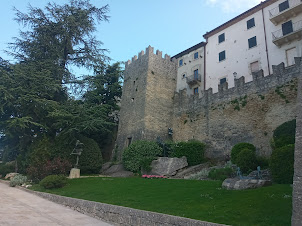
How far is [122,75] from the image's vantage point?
28.8 meters

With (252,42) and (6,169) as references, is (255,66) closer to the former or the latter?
(252,42)

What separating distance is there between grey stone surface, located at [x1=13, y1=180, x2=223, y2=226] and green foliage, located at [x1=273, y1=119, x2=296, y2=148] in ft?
28.4

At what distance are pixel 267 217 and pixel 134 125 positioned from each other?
58.1 ft

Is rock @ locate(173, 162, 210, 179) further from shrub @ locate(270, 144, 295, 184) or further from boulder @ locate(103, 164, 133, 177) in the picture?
shrub @ locate(270, 144, 295, 184)

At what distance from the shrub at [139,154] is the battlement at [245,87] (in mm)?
5929

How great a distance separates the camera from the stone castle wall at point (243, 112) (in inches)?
621

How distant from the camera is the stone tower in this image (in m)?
22.1

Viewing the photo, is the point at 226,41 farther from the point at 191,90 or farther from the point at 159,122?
the point at 159,122

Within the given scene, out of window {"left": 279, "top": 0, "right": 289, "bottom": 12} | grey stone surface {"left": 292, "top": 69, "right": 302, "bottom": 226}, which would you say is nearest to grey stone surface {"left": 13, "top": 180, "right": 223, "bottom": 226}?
grey stone surface {"left": 292, "top": 69, "right": 302, "bottom": 226}

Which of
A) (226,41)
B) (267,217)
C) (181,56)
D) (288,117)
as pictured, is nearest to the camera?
(267,217)

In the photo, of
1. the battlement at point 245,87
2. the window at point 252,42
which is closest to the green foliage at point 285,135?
the battlement at point 245,87

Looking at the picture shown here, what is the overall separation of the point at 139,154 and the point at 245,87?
31.0 ft

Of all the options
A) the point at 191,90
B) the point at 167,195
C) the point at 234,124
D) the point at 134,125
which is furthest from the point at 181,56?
the point at 167,195

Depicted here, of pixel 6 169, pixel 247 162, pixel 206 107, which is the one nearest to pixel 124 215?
pixel 247 162
